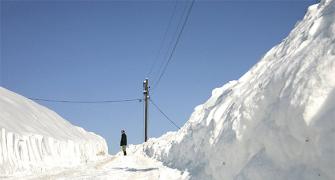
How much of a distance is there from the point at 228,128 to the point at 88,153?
29819mm

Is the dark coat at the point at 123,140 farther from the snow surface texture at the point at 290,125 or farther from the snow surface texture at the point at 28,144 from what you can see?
the snow surface texture at the point at 290,125

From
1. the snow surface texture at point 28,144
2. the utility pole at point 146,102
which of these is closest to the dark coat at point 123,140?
the snow surface texture at point 28,144

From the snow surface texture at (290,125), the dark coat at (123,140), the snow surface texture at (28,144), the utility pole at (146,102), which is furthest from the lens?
the utility pole at (146,102)

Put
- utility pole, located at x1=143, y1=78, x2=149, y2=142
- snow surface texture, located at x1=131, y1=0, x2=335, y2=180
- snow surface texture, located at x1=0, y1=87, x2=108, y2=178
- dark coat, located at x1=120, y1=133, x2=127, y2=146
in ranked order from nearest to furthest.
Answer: snow surface texture, located at x1=131, y1=0, x2=335, y2=180, snow surface texture, located at x1=0, y1=87, x2=108, y2=178, dark coat, located at x1=120, y1=133, x2=127, y2=146, utility pole, located at x1=143, y1=78, x2=149, y2=142

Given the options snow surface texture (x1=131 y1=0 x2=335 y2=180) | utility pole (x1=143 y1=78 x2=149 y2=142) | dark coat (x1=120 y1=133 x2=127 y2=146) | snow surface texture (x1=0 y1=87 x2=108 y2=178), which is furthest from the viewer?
utility pole (x1=143 y1=78 x2=149 y2=142)

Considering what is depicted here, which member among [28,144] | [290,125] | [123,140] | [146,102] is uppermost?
[146,102]

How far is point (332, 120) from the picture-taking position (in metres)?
5.48

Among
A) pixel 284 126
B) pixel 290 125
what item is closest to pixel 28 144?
pixel 284 126

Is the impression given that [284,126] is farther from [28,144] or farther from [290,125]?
[28,144]

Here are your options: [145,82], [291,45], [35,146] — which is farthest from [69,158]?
[291,45]

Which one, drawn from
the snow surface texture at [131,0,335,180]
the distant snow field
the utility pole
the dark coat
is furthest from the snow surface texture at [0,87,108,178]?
the snow surface texture at [131,0,335,180]

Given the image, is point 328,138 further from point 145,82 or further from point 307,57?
point 145,82

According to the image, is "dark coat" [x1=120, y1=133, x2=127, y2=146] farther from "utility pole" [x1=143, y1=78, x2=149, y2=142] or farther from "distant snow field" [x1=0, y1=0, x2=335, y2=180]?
"distant snow field" [x1=0, y1=0, x2=335, y2=180]

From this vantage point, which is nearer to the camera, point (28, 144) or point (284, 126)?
point (284, 126)
